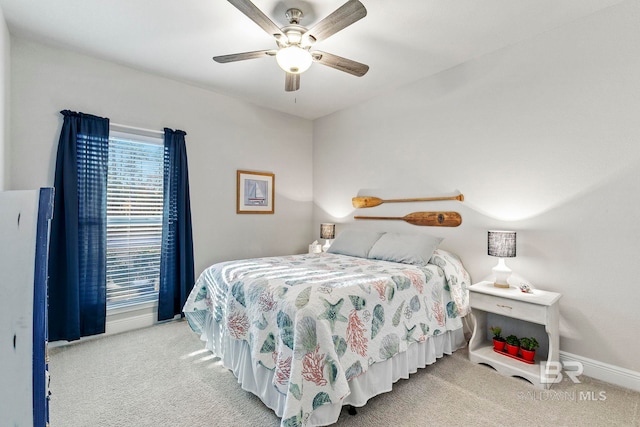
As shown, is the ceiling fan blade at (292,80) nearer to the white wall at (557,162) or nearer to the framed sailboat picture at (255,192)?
the white wall at (557,162)

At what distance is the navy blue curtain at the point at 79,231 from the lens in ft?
9.00

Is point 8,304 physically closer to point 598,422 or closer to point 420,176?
point 598,422

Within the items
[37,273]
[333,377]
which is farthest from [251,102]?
[37,273]

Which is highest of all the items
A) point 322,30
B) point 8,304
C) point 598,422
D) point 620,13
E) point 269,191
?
point 620,13

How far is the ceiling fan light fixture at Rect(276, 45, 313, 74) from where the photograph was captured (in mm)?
2137

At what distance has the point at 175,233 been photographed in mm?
3443

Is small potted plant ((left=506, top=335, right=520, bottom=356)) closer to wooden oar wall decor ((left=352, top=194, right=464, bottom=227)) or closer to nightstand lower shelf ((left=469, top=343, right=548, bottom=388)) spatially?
nightstand lower shelf ((left=469, top=343, right=548, bottom=388))

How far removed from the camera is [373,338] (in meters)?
1.97

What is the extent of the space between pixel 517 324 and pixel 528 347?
0.34m

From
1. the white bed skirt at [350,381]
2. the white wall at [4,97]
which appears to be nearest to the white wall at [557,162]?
the white bed skirt at [350,381]

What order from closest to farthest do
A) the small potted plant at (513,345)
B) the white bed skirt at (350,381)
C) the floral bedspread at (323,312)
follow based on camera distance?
the floral bedspread at (323,312), the white bed skirt at (350,381), the small potted plant at (513,345)

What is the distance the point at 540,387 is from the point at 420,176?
2.15 metres

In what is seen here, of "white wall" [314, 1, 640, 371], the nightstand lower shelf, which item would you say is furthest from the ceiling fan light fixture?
the nightstand lower shelf

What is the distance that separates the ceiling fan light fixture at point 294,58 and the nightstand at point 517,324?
7.26 ft
